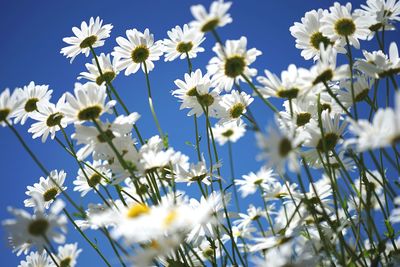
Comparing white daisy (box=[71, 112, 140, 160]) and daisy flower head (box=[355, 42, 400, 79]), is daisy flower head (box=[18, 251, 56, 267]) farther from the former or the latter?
daisy flower head (box=[355, 42, 400, 79])

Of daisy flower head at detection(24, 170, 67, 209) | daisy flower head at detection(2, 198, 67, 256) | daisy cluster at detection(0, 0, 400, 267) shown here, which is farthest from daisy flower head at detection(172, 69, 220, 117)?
daisy flower head at detection(2, 198, 67, 256)

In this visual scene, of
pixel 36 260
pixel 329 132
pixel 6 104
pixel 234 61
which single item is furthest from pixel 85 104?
pixel 36 260

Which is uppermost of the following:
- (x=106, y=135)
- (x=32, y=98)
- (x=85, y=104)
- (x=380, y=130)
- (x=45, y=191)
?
(x=32, y=98)

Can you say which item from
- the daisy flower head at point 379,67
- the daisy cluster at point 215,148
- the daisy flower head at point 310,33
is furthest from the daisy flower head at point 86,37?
the daisy flower head at point 379,67

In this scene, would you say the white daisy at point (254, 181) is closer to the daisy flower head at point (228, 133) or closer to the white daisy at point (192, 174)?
the daisy flower head at point (228, 133)

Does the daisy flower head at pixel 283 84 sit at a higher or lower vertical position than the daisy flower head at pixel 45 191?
lower

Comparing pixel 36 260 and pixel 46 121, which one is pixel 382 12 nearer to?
pixel 46 121
